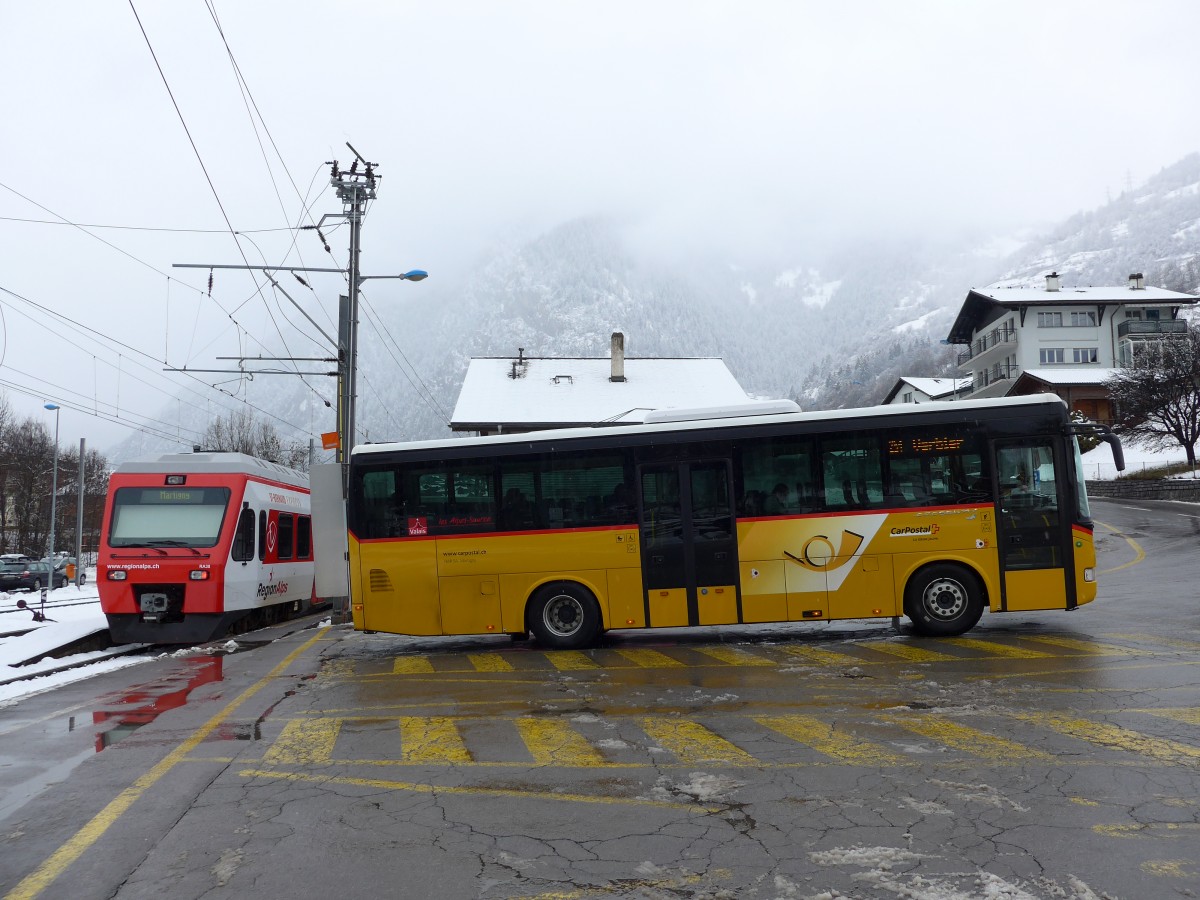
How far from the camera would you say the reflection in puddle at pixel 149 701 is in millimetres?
7996

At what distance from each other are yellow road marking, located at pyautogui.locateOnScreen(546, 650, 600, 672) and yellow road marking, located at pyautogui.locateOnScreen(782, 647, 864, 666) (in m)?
2.59

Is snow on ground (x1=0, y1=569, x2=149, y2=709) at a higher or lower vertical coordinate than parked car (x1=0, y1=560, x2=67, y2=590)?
lower

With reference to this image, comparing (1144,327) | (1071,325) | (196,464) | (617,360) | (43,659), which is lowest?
(43,659)

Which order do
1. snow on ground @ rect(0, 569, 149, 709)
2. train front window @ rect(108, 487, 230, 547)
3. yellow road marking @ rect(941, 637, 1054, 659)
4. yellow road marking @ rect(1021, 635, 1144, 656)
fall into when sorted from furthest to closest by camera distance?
train front window @ rect(108, 487, 230, 547) → snow on ground @ rect(0, 569, 149, 709) → yellow road marking @ rect(941, 637, 1054, 659) → yellow road marking @ rect(1021, 635, 1144, 656)

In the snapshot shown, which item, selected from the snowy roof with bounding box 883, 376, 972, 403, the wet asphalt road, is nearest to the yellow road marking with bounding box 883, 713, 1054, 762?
the wet asphalt road

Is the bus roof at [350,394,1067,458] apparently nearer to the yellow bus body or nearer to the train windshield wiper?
the yellow bus body

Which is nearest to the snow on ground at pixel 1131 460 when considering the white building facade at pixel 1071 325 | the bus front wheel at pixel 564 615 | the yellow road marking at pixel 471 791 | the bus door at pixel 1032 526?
the white building facade at pixel 1071 325

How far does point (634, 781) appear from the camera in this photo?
5.76 m

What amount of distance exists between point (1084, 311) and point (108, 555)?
68141mm

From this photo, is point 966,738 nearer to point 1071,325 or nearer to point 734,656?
point 734,656

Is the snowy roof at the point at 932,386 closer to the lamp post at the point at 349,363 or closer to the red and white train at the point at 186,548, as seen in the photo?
the lamp post at the point at 349,363

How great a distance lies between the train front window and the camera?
16031 millimetres

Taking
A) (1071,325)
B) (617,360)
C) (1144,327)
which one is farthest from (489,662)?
(1144,327)

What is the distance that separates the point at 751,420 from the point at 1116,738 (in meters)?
6.96
